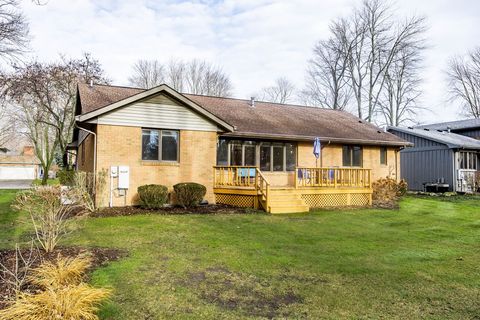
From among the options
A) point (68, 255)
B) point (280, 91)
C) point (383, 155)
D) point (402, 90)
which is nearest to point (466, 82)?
point (402, 90)

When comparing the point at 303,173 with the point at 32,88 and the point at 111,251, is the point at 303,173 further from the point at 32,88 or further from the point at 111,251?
the point at 32,88

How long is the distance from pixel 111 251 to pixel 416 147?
22.7 metres

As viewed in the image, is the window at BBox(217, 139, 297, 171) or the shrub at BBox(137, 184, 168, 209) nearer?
the shrub at BBox(137, 184, 168, 209)

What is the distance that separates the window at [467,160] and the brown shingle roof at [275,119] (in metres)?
5.65

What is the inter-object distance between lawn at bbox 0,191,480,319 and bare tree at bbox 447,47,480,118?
138 feet

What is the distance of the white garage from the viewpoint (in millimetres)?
48406

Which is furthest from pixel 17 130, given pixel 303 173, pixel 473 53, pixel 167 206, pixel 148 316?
pixel 473 53

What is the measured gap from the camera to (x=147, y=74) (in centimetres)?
4700

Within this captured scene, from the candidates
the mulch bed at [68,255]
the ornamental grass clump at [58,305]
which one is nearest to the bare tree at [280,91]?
the mulch bed at [68,255]

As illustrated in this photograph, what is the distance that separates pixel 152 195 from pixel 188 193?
4.38 feet

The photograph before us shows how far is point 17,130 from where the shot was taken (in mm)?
41250

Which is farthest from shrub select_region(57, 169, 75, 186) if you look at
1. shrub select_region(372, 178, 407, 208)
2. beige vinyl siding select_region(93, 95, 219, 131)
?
shrub select_region(372, 178, 407, 208)

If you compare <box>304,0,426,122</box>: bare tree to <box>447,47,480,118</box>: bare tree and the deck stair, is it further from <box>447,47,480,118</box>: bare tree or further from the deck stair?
the deck stair

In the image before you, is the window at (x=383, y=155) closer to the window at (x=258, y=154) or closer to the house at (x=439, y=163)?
the house at (x=439, y=163)
